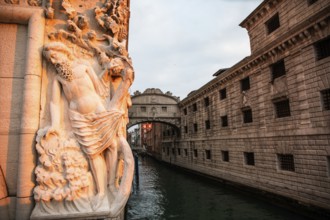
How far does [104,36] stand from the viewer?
120 inches

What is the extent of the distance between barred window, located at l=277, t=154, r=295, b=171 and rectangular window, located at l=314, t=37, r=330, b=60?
5.15 meters

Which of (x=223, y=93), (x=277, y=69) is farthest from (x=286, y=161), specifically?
(x=223, y=93)

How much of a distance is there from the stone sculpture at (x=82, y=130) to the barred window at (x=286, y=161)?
35.6ft

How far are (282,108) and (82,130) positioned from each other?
11542 mm

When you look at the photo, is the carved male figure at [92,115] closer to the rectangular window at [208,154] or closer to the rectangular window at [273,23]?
the rectangular window at [273,23]

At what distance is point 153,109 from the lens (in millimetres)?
25266

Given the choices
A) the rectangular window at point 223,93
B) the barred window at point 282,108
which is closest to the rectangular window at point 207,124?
the rectangular window at point 223,93

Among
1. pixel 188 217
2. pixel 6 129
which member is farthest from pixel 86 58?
pixel 188 217

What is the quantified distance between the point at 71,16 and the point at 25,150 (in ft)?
6.44

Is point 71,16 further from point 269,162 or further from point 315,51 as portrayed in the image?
point 269,162

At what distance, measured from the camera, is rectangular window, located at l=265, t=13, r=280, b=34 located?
1256 cm

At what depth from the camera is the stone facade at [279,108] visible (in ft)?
29.6

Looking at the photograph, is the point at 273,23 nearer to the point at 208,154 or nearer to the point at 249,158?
the point at 249,158

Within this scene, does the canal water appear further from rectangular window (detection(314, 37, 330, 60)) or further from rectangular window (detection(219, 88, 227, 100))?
rectangular window (detection(314, 37, 330, 60))
